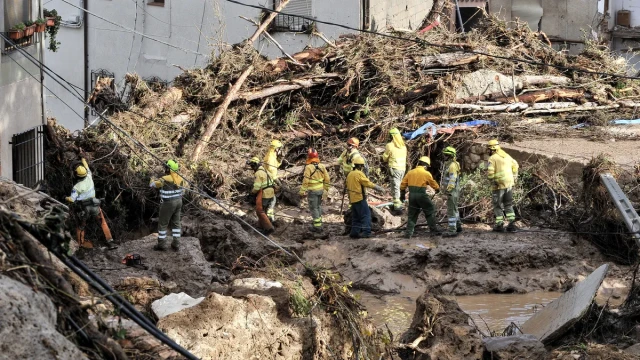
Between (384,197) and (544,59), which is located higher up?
(544,59)

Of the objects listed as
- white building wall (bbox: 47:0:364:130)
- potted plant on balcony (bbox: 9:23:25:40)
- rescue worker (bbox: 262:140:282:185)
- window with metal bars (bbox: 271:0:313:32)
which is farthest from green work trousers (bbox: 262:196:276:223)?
white building wall (bbox: 47:0:364:130)

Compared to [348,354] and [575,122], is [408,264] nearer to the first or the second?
[348,354]

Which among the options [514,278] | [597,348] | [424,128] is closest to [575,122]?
[424,128]

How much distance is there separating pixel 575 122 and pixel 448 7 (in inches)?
283

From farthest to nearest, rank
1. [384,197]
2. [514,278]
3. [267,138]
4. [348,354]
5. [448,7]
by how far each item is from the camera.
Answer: [448,7]
[267,138]
[384,197]
[514,278]
[348,354]

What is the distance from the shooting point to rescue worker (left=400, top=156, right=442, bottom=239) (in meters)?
17.0

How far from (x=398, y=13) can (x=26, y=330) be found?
22963mm

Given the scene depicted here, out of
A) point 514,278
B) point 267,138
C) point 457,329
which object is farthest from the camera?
point 267,138

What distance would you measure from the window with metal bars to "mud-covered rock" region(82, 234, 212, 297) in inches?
474

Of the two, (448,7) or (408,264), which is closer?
(408,264)

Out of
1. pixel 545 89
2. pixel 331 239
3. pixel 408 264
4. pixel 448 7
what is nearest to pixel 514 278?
pixel 408 264

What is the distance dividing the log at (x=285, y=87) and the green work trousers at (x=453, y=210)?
18.5 ft

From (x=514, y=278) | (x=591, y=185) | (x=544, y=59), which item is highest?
(x=544, y=59)

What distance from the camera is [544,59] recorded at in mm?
23797
